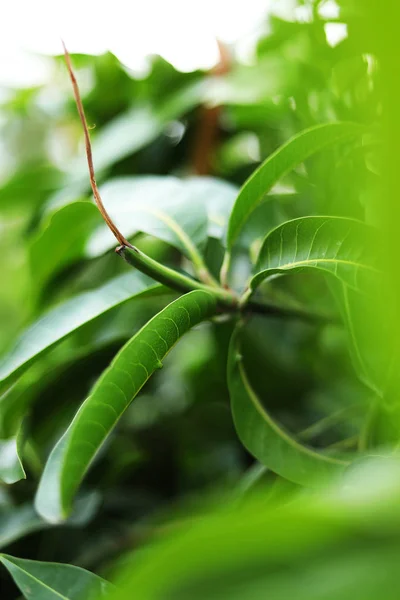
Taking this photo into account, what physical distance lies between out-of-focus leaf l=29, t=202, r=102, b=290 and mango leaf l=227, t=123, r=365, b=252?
0.46 ft

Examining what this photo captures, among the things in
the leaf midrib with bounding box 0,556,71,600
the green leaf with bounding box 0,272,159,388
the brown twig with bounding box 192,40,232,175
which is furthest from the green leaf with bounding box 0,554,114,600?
the brown twig with bounding box 192,40,232,175

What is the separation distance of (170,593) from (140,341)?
0.46ft

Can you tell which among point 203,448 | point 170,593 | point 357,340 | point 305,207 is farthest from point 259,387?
point 170,593

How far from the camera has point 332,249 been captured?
287 mm

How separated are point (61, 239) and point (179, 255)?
25 centimetres

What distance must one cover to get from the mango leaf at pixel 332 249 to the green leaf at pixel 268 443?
0.07 metres

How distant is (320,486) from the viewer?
0.32 meters

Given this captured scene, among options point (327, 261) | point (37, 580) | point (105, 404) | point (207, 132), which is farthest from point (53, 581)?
point (207, 132)

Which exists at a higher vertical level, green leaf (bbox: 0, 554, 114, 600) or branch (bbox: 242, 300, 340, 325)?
branch (bbox: 242, 300, 340, 325)

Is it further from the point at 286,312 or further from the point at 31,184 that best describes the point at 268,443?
the point at 31,184

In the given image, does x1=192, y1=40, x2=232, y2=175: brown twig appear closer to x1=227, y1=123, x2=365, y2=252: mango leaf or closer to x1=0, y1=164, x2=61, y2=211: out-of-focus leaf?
x1=0, y1=164, x2=61, y2=211: out-of-focus leaf

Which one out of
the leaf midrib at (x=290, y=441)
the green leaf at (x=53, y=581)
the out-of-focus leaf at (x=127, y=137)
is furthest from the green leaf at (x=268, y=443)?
the out-of-focus leaf at (x=127, y=137)

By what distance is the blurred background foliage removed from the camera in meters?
0.44

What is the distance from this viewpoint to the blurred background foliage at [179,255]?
1.45ft
